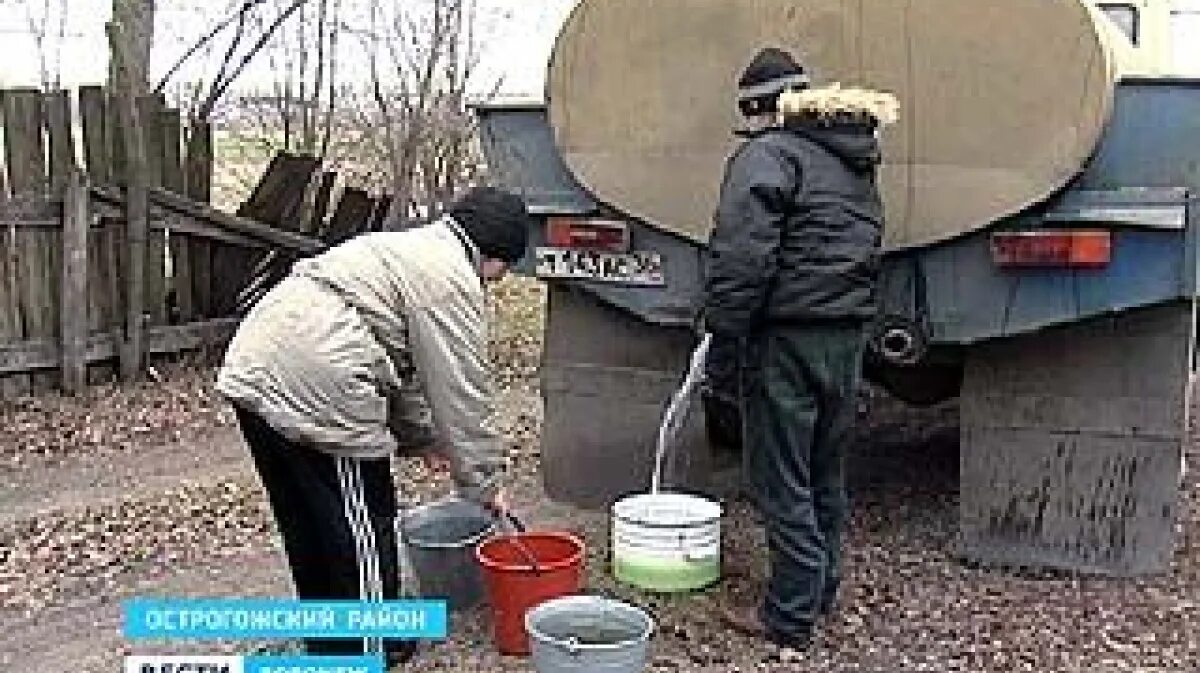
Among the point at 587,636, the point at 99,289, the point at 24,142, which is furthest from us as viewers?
the point at 99,289

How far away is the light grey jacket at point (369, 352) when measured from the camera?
448cm

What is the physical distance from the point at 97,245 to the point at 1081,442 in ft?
18.9

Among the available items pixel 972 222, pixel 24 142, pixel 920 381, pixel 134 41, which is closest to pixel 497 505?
pixel 972 222

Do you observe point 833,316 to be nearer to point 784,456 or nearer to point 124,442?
point 784,456

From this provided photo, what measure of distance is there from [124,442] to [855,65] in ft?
14.4

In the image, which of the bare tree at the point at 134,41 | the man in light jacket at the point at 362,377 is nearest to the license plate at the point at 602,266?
the man in light jacket at the point at 362,377

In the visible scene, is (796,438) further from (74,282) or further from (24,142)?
(24,142)

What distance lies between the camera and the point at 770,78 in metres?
5.21

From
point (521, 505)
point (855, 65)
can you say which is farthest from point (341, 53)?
point (855, 65)

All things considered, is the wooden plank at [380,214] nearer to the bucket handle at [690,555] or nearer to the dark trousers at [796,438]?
the bucket handle at [690,555]

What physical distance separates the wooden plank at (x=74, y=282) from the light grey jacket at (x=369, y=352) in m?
4.59

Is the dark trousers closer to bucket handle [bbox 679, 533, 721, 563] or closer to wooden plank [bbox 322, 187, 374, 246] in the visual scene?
bucket handle [bbox 679, 533, 721, 563]

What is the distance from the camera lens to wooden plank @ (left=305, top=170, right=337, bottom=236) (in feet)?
34.3

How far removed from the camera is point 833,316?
5.03 meters
